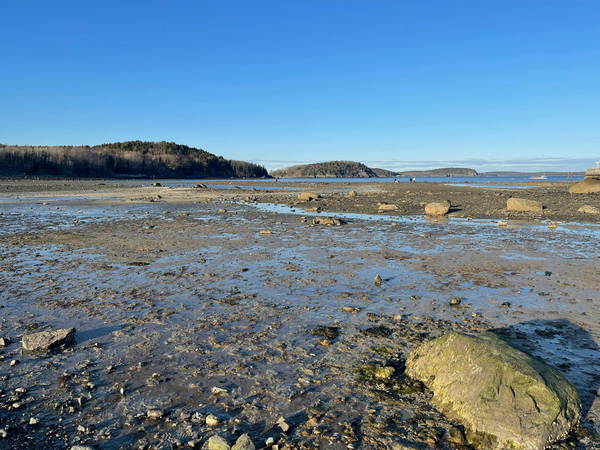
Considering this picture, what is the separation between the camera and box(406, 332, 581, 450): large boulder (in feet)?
12.1

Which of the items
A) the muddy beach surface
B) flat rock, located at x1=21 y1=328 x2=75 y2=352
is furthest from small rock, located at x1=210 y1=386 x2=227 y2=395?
flat rock, located at x1=21 y1=328 x2=75 y2=352

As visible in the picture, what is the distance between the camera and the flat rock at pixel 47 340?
17.9ft

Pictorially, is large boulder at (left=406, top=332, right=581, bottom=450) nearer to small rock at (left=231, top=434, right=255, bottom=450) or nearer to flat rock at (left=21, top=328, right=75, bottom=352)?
small rock at (left=231, top=434, right=255, bottom=450)

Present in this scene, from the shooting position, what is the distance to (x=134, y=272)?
982cm

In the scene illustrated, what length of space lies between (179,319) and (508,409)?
4.97m

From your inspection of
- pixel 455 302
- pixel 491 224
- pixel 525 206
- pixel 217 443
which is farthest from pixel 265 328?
pixel 525 206

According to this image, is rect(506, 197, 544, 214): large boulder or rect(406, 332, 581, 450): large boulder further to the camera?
rect(506, 197, 544, 214): large boulder

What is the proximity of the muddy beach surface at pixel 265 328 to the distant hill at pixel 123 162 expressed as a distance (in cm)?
10555

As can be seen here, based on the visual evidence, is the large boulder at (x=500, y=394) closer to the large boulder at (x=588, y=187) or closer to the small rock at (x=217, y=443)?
the small rock at (x=217, y=443)

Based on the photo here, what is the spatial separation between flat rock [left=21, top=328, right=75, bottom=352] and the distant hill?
109012 mm

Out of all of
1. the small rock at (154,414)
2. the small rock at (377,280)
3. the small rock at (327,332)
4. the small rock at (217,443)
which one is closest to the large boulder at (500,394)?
the small rock at (327,332)

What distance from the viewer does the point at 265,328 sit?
639cm

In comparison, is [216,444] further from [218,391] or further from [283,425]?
[218,391]

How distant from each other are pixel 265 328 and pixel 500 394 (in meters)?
3.51
